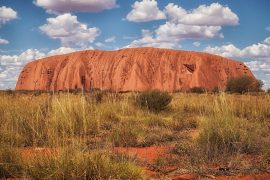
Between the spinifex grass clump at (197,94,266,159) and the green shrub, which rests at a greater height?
the green shrub

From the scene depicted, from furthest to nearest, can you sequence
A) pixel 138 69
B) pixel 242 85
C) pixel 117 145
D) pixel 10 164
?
1. pixel 138 69
2. pixel 242 85
3. pixel 117 145
4. pixel 10 164

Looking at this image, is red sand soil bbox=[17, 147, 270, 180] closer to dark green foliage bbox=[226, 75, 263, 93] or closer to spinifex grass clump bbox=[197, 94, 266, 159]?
spinifex grass clump bbox=[197, 94, 266, 159]

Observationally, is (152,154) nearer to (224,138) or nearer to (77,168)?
(224,138)

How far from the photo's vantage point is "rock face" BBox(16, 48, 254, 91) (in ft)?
259

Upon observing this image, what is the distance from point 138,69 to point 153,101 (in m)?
67.1

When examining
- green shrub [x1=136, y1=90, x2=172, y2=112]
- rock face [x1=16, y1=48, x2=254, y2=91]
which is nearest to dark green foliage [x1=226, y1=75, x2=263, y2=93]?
rock face [x1=16, y1=48, x2=254, y2=91]

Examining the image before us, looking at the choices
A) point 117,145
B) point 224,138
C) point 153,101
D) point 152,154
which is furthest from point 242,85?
point 152,154

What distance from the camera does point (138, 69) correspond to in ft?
265

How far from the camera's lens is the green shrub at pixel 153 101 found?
13.8 metres

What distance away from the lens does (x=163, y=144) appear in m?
7.53

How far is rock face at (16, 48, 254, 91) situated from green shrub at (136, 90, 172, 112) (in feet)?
202

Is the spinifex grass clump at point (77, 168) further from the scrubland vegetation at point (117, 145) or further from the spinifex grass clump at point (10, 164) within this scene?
the spinifex grass clump at point (10, 164)

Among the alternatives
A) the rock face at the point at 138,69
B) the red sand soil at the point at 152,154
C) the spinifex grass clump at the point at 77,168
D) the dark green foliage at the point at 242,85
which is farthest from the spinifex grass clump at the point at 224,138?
the rock face at the point at 138,69

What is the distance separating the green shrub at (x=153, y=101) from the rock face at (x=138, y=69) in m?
61.7
